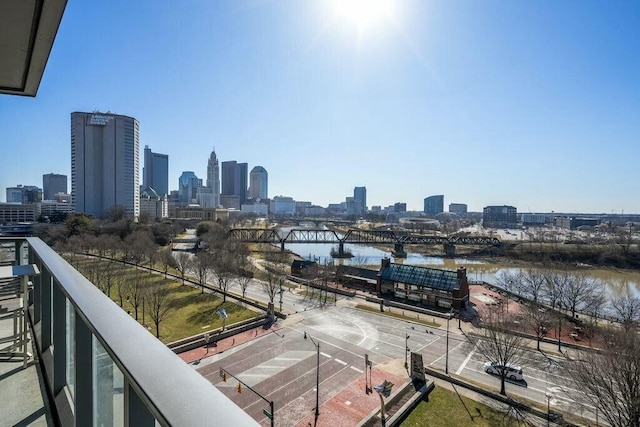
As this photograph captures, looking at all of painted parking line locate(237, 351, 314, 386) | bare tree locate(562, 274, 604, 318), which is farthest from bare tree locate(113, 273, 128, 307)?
bare tree locate(562, 274, 604, 318)

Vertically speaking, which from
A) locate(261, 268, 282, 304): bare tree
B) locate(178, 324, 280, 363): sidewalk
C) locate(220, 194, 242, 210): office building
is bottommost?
locate(178, 324, 280, 363): sidewalk

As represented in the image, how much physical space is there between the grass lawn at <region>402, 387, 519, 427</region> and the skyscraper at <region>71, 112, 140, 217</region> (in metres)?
77.0

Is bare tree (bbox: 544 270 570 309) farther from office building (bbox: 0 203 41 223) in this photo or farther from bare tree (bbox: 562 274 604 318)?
office building (bbox: 0 203 41 223)

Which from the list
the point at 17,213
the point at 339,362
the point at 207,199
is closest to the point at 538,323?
the point at 339,362

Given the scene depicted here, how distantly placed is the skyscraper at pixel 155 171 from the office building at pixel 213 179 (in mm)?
32935

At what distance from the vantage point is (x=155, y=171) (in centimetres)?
18938

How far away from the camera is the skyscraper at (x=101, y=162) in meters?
73.5

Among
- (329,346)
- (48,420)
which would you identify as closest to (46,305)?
(48,420)

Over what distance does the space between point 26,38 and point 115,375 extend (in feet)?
6.66

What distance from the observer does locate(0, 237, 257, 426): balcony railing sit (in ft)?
2.29

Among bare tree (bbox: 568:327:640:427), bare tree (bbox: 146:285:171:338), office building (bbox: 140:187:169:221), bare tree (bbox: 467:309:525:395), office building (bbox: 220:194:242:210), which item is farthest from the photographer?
office building (bbox: 220:194:242:210)

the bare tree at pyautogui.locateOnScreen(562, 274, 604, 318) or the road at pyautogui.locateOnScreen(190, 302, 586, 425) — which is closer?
the road at pyautogui.locateOnScreen(190, 302, 586, 425)

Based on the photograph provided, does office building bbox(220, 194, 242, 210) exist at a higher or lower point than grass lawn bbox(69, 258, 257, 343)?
higher

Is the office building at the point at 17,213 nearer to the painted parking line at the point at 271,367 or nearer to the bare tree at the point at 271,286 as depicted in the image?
the bare tree at the point at 271,286
